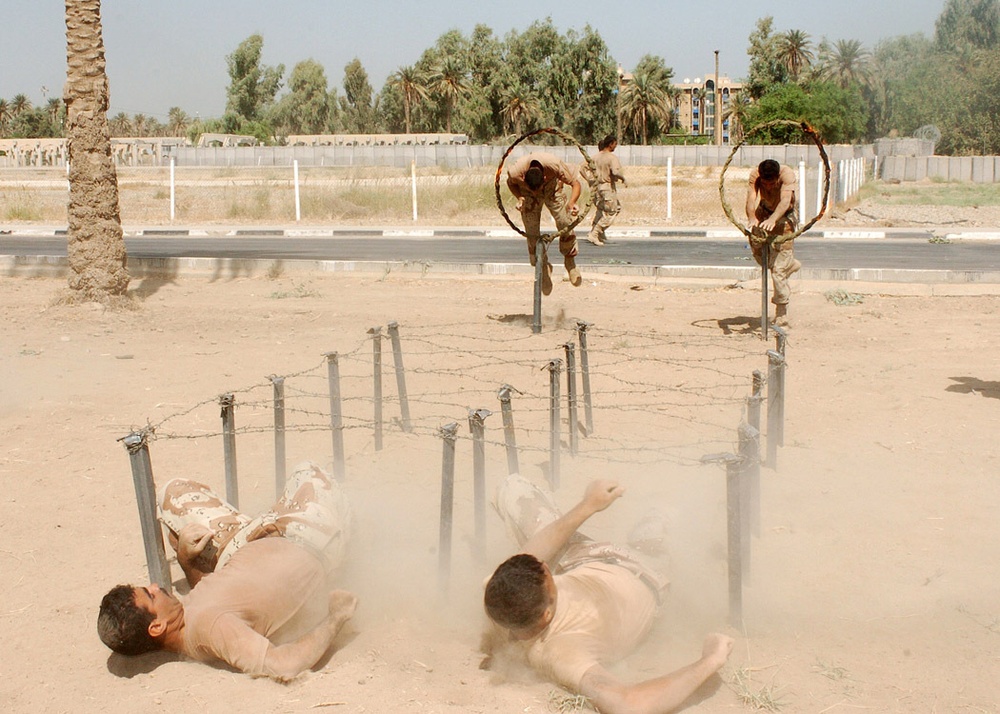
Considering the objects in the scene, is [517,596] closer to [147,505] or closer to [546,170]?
[147,505]

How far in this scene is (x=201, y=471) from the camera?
672cm

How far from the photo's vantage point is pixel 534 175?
35.1 feet

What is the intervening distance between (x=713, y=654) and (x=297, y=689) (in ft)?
5.16

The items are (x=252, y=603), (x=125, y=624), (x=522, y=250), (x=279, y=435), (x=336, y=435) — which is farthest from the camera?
(x=522, y=250)

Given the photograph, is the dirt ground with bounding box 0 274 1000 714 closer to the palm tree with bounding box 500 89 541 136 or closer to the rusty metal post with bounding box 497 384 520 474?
the rusty metal post with bounding box 497 384 520 474

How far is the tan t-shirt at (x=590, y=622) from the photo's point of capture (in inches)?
152

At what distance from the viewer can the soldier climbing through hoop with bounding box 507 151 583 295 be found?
10.7 m

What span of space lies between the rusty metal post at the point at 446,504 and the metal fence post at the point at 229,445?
1401 millimetres

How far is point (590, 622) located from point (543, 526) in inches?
29.8

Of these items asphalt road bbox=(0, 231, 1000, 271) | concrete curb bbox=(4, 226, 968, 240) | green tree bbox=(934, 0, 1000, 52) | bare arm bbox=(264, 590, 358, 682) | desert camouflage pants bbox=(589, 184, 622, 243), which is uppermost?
green tree bbox=(934, 0, 1000, 52)

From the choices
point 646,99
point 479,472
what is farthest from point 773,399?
point 646,99

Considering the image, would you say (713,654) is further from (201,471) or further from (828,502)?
(201,471)

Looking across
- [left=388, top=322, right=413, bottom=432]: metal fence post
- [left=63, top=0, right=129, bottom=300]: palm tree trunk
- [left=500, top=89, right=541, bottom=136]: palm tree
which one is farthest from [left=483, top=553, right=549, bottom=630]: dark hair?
[left=500, top=89, right=541, bottom=136]: palm tree

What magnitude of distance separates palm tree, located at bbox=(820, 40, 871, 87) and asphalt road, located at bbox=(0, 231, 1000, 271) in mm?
73049
